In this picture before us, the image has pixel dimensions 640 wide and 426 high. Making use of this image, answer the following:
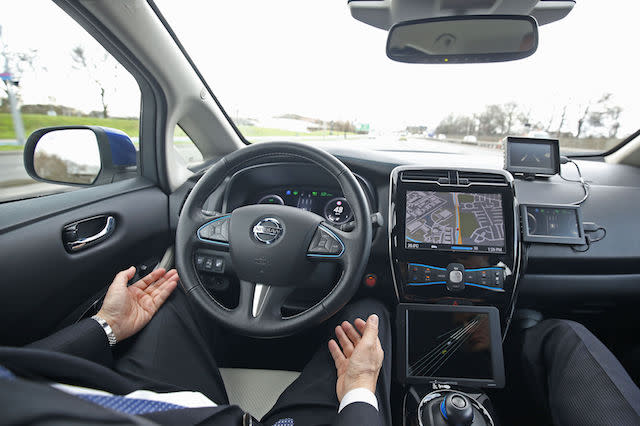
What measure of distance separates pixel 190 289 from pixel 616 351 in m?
2.59

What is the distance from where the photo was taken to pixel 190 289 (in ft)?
4.86

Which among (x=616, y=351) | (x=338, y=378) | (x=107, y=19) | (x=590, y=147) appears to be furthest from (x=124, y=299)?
(x=590, y=147)

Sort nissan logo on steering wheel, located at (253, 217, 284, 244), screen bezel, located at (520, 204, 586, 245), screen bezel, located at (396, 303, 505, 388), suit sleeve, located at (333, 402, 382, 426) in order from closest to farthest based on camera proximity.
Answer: suit sleeve, located at (333, 402, 382, 426)
nissan logo on steering wheel, located at (253, 217, 284, 244)
screen bezel, located at (396, 303, 505, 388)
screen bezel, located at (520, 204, 586, 245)

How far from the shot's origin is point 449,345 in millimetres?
1938

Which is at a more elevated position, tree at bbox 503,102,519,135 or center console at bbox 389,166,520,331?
tree at bbox 503,102,519,135

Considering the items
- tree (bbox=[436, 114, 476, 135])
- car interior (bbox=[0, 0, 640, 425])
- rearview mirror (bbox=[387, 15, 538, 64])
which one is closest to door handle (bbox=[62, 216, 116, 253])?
car interior (bbox=[0, 0, 640, 425])

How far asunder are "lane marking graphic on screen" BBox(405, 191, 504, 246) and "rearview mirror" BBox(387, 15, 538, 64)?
869 millimetres

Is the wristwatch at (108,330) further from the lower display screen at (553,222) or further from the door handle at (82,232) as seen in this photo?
the lower display screen at (553,222)

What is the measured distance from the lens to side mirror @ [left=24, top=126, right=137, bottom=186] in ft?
5.69

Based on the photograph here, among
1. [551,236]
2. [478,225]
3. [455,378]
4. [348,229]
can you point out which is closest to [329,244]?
[348,229]

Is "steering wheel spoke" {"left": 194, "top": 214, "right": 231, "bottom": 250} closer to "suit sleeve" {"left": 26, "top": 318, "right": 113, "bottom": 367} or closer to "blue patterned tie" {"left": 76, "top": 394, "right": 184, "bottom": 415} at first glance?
"suit sleeve" {"left": 26, "top": 318, "right": 113, "bottom": 367}

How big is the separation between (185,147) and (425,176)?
4.97 feet

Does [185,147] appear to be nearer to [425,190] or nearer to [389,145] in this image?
[389,145]

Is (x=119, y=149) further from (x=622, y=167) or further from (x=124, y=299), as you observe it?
(x=622, y=167)
